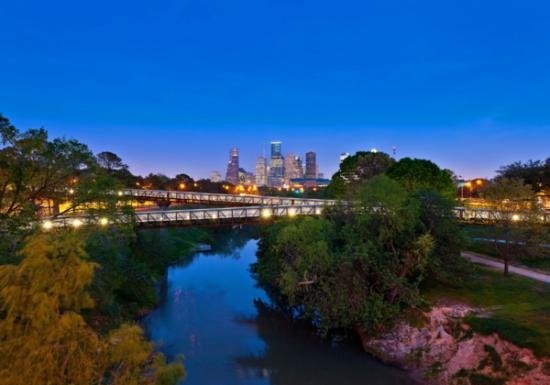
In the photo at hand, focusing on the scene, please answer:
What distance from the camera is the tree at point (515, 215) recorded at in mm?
34281

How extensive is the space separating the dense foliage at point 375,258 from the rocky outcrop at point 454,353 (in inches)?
56.6

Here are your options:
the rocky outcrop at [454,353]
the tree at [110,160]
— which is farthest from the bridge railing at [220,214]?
the tree at [110,160]

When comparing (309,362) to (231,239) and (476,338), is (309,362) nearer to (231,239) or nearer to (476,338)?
(476,338)

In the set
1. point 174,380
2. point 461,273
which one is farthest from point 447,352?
point 174,380

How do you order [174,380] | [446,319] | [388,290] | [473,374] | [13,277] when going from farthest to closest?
[388,290], [446,319], [473,374], [174,380], [13,277]

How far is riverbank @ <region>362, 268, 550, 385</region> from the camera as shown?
21266 mm

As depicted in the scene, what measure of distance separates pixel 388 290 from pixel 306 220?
Answer: 28.9 feet

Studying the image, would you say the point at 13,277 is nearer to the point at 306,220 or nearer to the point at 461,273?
the point at 306,220

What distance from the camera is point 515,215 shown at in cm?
3462

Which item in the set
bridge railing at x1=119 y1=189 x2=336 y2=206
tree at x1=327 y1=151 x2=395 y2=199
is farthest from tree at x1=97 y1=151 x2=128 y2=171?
tree at x1=327 y1=151 x2=395 y2=199

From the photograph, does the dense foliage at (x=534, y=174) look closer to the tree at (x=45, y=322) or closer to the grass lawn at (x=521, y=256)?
the grass lawn at (x=521, y=256)

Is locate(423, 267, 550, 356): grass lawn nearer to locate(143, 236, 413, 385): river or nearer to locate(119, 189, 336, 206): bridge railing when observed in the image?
locate(143, 236, 413, 385): river

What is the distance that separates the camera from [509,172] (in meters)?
76.4

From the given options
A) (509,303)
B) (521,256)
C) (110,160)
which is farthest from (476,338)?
(110,160)
